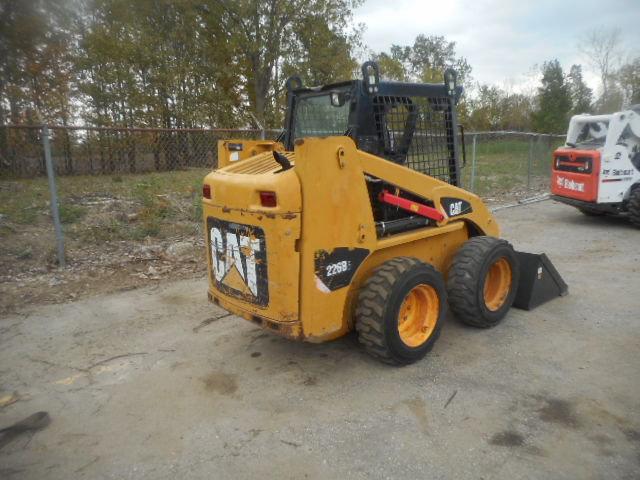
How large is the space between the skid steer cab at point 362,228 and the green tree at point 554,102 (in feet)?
89.1

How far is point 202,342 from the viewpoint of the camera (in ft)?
12.9

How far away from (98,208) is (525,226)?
7641 mm

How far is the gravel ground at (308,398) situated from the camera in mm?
2480

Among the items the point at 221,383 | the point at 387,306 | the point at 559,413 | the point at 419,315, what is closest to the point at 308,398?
the point at 221,383

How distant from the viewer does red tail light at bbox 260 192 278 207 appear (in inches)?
112

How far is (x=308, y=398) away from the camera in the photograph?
308 centimetres

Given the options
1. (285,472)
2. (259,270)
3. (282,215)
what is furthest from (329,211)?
(285,472)

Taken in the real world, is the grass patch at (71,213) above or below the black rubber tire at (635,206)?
above

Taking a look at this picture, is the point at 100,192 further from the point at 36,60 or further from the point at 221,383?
the point at 36,60

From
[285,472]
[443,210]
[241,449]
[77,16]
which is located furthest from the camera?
[77,16]

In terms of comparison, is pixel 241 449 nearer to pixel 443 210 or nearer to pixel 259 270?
pixel 259 270

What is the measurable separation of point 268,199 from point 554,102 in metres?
29.7

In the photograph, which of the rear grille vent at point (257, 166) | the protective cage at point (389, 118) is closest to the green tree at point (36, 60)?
the protective cage at point (389, 118)

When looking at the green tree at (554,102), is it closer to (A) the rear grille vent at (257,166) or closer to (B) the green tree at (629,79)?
(B) the green tree at (629,79)
